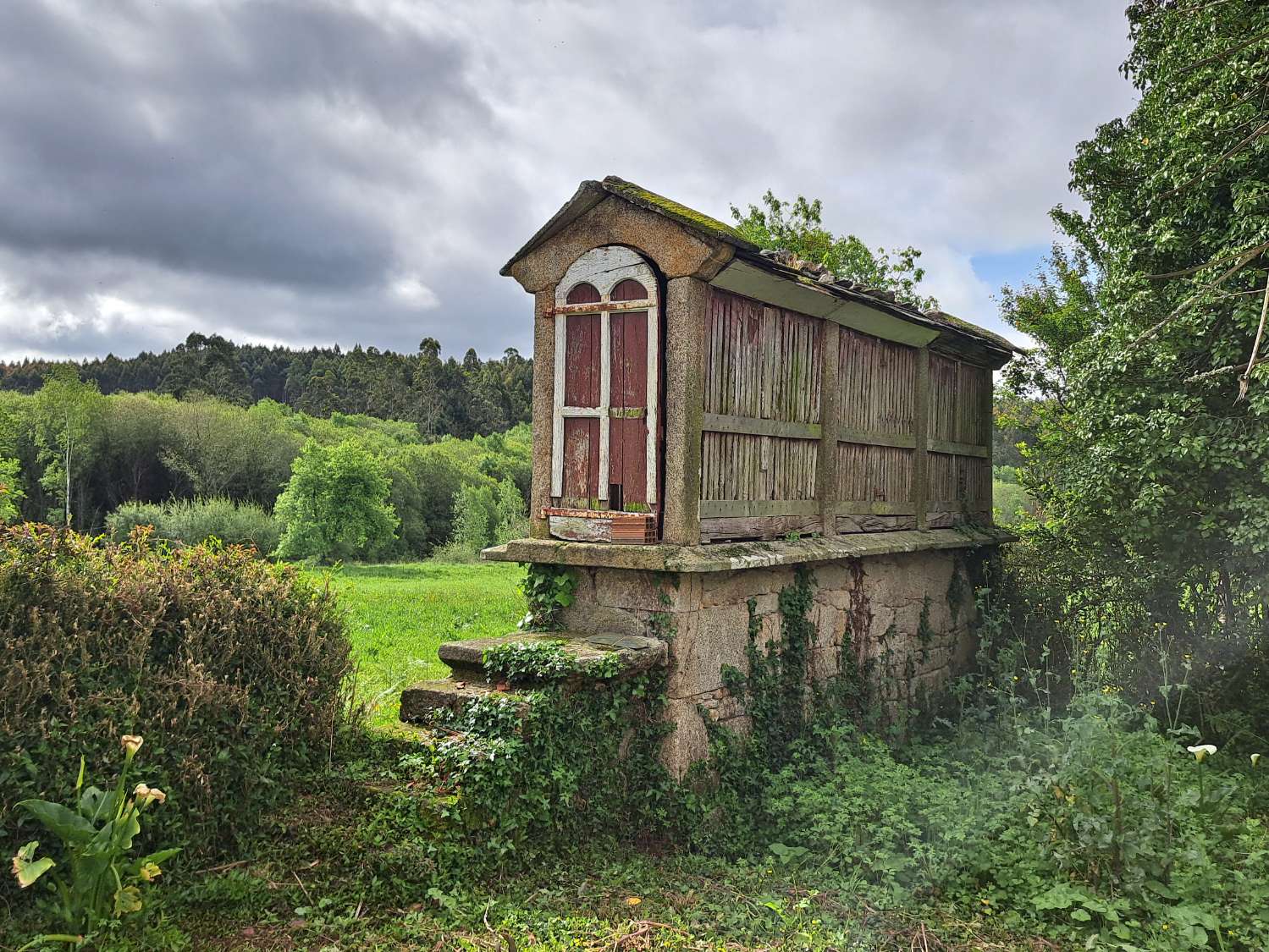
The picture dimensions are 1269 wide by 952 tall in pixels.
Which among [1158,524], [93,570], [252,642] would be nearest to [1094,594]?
[1158,524]

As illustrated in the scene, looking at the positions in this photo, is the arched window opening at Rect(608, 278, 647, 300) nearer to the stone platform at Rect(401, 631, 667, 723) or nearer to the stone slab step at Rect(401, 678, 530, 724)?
the stone platform at Rect(401, 631, 667, 723)

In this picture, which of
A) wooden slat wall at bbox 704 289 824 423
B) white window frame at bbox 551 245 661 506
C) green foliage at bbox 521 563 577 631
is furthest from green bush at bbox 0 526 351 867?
wooden slat wall at bbox 704 289 824 423

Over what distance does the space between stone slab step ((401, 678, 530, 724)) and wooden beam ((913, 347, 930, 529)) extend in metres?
5.58

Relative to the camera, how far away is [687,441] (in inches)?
237

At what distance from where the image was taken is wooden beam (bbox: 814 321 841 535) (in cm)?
759

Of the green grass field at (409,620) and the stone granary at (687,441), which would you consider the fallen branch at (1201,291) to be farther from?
the green grass field at (409,620)

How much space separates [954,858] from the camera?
539 cm

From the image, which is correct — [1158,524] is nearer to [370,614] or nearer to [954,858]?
[954,858]

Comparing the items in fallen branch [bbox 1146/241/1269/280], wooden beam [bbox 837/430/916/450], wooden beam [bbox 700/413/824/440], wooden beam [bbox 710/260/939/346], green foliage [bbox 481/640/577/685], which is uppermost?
fallen branch [bbox 1146/241/1269/280]

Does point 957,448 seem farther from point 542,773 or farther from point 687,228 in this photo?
point 542,773

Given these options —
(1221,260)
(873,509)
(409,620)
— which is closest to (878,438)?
(873,509)

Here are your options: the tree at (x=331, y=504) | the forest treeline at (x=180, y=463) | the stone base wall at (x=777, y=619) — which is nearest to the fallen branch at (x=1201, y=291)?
the stone base wall at (x=777, y=619)

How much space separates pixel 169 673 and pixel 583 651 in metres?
2.30

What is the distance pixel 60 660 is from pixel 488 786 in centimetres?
216
